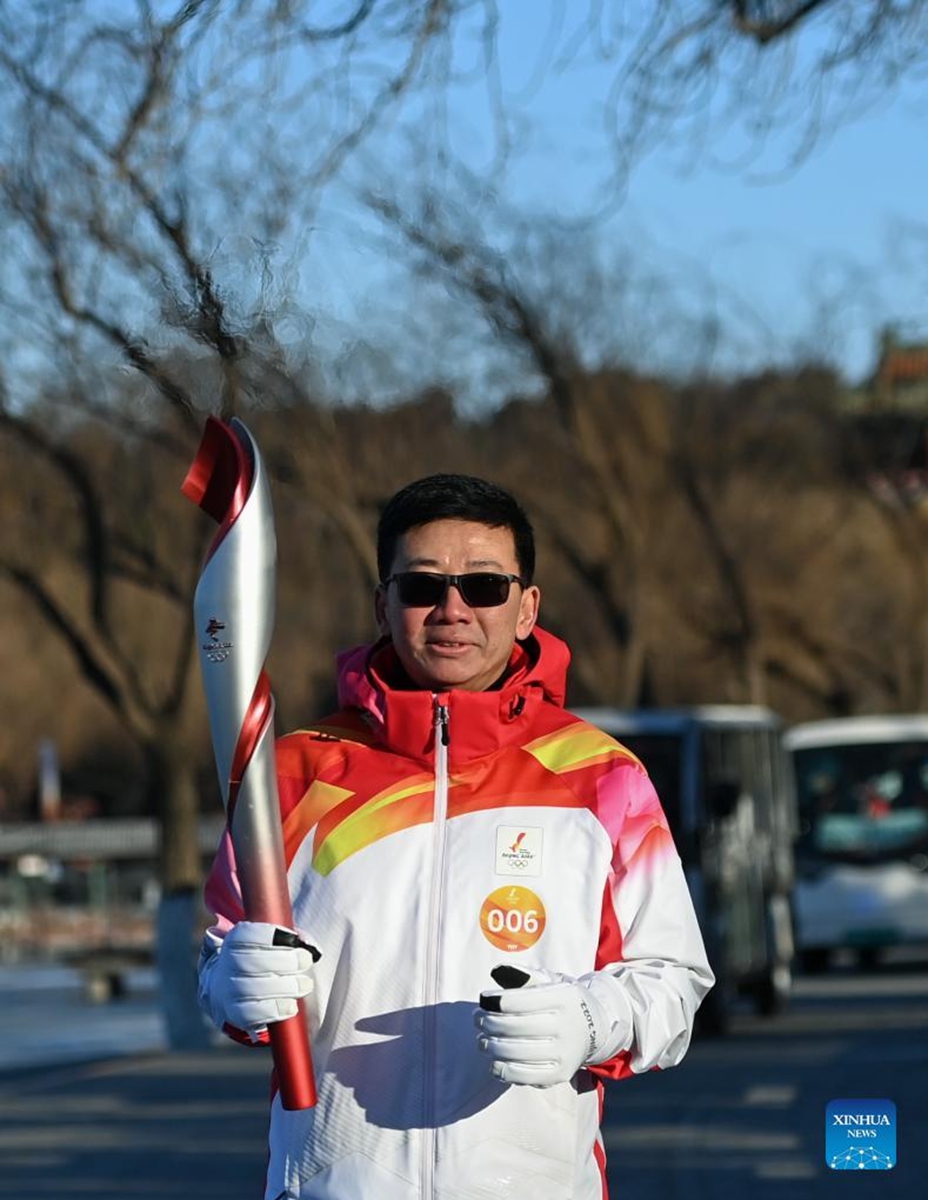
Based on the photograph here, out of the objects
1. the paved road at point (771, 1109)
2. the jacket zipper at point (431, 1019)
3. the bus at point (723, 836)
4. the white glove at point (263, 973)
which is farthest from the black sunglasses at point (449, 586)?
the bus at point (723, 836)

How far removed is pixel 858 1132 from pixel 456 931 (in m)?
1.57

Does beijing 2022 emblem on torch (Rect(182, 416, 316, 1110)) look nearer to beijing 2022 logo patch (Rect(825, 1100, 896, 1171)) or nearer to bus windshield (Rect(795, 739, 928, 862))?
beijing 2022 logo patch (Rect(825, 1100, 896, 1171))

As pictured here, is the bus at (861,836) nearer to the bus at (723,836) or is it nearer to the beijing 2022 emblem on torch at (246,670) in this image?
the bus at (723,836)

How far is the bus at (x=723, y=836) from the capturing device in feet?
49.5

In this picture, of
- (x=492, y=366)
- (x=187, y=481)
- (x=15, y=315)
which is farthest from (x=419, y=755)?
(x=492, y=366)

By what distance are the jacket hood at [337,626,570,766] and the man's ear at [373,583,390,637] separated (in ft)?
0.09

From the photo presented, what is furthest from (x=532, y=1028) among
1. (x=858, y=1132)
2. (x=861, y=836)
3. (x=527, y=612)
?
(x=861, y=836)

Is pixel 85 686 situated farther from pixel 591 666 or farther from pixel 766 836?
pixel 766 836

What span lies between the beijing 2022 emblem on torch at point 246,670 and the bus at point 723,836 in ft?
36.5

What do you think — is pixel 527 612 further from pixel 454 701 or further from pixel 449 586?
pixel 454 701

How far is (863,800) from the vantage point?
23.1 meters

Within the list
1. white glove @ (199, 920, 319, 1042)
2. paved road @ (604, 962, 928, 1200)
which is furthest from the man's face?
paved road @ (604, 962, 928, 1200)

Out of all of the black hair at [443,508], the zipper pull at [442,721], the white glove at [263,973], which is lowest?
the white glove at [263,973]

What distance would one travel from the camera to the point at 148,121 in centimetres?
736
